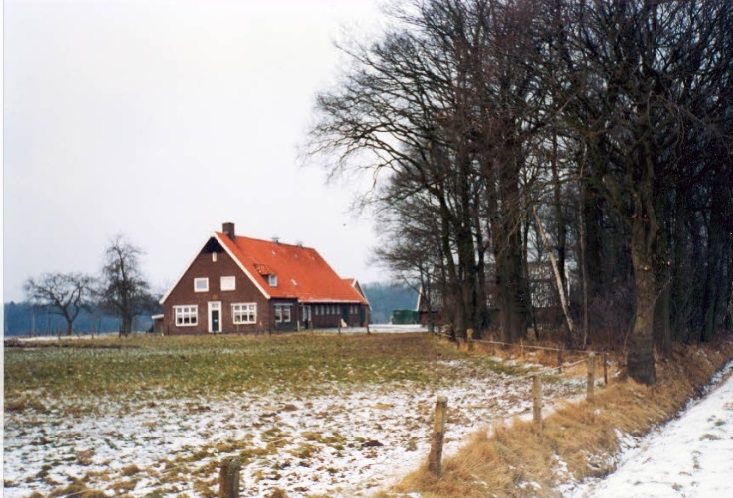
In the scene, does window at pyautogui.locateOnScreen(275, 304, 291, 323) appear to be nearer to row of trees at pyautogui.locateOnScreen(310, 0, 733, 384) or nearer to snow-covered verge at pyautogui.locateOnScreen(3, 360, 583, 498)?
row of trees at pyautogui.locateOnScreen(310, 0, 733, 384)

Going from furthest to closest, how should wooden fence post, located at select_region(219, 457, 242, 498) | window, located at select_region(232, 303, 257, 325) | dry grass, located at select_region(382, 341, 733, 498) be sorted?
window, located at select_region(232, 303, 257, 325) → dry grass, located at select_region(382, 341, 733, 498) → wooden fence post, located at select_region(219, 457, 242, 498)

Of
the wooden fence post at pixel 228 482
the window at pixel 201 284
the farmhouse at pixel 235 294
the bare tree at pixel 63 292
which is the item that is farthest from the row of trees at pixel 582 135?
the bare tree at pixel 63 292

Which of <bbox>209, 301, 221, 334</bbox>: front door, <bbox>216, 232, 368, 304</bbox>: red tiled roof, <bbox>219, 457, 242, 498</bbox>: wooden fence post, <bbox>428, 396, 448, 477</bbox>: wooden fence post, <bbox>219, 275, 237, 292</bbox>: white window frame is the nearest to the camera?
<bbox>219, 457, 242, 498</bbox>: wooden fence post

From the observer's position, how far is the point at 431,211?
32875 mm

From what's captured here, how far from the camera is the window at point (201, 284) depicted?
58062 mm

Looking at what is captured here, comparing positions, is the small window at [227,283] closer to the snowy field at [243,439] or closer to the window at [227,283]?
the window at [227,283]

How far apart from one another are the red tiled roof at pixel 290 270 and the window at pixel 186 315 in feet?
19.8

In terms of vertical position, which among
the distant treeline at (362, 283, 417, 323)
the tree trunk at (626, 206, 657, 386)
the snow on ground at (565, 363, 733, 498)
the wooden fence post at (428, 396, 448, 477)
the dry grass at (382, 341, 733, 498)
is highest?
the distant treeline at (362, 283, 417, 323)

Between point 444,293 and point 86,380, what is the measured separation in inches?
1045

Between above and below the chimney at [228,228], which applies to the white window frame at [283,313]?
below

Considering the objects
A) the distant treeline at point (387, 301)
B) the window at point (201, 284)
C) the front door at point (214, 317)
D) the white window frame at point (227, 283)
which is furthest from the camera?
the distant treeline at point (387, 301)

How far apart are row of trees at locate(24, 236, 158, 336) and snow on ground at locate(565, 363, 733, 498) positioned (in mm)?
52942

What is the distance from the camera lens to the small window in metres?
57.2

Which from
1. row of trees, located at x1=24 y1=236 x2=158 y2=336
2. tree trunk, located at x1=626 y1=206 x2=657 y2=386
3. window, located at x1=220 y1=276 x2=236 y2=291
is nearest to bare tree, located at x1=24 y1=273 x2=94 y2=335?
row of trees, located at x1=24 y1=236 x2=158 y2=336
